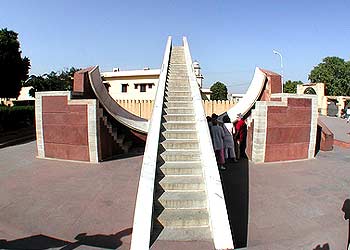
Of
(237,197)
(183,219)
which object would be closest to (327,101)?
(237,197)

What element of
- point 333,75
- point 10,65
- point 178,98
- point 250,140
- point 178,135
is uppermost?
point 333,75

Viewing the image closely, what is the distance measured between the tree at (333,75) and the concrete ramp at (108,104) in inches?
1895

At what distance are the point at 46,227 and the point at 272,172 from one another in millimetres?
5729

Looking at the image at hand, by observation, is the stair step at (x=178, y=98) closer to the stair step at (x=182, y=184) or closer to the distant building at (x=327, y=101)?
the stair step at (x=182, y=184)

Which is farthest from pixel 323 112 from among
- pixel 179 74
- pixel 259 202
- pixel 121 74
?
pixel 259 202

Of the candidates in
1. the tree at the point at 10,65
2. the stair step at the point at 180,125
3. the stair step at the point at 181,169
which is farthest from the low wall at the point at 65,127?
the tree at the point at 10,65

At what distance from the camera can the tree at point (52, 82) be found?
35.6 m

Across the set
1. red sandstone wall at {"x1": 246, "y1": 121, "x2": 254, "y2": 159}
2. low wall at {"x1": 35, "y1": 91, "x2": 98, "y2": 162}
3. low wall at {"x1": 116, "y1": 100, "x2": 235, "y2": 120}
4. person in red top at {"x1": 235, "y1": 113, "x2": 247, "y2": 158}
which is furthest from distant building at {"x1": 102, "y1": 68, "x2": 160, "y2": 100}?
red sandstone wall at {"x1": 246, "y1": 121, "x2": 254, "y2": 159}

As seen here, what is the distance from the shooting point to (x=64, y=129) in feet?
28.3

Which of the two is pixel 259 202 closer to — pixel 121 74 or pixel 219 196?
pixel 219 196

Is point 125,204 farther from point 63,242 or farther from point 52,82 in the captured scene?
point 52,82

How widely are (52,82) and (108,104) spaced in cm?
3082

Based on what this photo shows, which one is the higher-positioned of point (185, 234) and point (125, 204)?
point (185, 234)

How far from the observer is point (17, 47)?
20.4 metres
